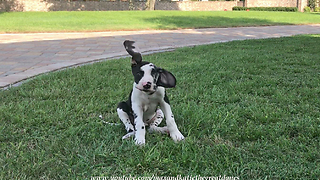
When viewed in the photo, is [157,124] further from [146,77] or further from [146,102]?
[146,77]

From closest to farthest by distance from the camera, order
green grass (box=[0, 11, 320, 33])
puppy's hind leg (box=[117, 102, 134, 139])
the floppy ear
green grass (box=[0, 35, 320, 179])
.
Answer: green grass (box=[0, 35, 320, 179]), the floppy ear, puppy's hind leg (box=[117, 102, 134, 139]), green grass (box=[0, 11, 320, 33])

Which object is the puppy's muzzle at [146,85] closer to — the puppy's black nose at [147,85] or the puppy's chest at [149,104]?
the puppy's black nose at [147,85]

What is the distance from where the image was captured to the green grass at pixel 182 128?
6.32ft

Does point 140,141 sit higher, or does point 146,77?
point 146,77

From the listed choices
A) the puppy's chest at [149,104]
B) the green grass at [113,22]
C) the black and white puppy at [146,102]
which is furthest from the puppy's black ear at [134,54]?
the green grass at [113,22]

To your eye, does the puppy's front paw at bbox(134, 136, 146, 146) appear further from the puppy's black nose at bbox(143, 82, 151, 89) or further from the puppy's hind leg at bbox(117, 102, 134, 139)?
the puppy's black nose at bbox(143, 82, 151, 89)

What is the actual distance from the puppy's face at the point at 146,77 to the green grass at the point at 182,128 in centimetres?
45

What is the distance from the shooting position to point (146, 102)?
2.24 meters

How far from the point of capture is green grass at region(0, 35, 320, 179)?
6.32ft

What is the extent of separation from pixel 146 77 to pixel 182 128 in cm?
70

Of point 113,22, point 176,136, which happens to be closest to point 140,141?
point 176,136

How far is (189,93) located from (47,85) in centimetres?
189

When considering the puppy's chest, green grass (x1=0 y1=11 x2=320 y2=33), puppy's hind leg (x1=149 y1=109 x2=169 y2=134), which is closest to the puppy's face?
the puppy's chest

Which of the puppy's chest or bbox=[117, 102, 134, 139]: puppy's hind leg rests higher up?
the puppy's chest
